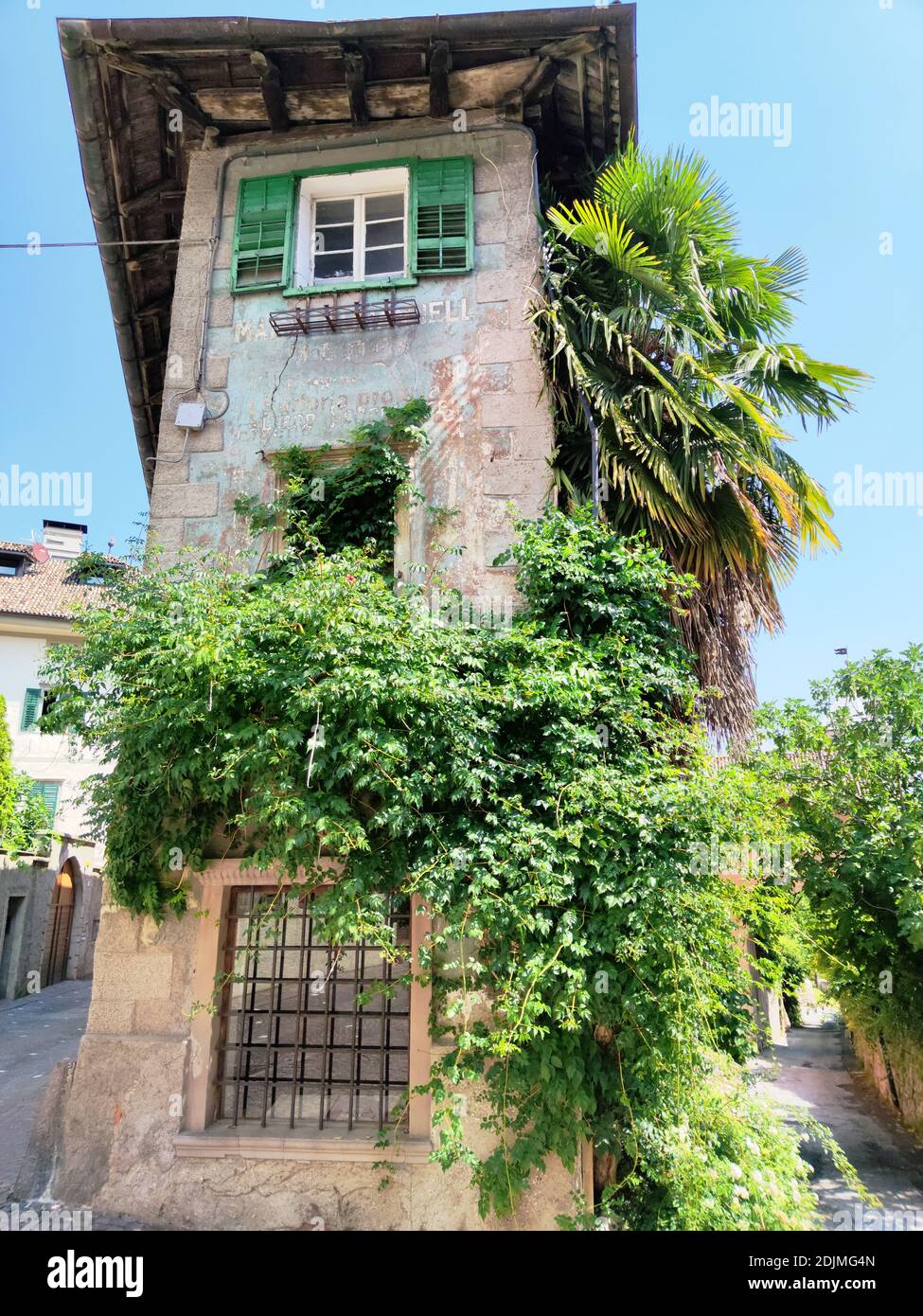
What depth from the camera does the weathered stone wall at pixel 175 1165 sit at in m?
5.29

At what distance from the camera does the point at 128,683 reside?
5293mm

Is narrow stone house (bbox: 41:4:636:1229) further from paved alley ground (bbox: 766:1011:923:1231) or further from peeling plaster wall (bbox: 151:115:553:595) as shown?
paved alley ground (bbox: 766:1011:923:1231)

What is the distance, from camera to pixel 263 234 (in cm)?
760

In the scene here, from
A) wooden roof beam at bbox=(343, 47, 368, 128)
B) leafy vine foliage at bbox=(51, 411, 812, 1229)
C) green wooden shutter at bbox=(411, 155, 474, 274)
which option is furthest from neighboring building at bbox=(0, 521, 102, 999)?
leafy vine foliage at bbox=(51, 411, 812, 1229)

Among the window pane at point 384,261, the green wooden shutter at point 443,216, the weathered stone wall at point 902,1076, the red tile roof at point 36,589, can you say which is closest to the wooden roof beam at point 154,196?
the window pane at point 384,261

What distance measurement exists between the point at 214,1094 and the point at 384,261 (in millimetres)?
7138

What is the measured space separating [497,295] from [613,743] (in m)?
4.19

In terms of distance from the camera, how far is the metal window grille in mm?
5707

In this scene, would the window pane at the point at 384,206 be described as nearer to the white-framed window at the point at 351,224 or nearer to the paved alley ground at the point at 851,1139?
the white-framed window at the point at 351,224

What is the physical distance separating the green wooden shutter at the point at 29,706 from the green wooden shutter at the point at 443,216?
20.6 meters

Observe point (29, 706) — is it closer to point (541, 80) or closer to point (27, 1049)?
point (27, 1049)

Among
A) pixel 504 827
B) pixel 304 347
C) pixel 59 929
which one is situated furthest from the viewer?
pixel 59 929

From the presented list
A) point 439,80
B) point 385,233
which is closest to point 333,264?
point 385,233
